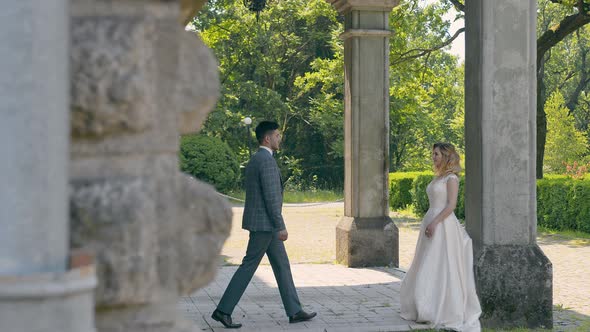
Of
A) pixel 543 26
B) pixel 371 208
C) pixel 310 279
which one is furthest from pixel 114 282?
pixel 543 26

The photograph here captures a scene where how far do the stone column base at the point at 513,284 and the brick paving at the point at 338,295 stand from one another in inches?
16.1

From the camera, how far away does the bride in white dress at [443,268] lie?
7.70m

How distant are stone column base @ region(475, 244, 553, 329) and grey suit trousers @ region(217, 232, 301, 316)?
5.57 ft

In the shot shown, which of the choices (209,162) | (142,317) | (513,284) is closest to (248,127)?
(209,162)

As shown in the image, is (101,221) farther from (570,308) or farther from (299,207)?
(299,207)

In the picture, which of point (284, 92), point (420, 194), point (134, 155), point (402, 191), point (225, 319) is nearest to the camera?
point (134, 155)

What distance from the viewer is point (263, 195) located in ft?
25.4

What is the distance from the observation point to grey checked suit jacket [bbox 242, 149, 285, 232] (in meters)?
7.69

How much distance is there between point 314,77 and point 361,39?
47.9 feet

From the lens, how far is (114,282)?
1700 mm

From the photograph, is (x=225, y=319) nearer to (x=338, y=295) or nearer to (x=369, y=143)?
(x=338, y=295)

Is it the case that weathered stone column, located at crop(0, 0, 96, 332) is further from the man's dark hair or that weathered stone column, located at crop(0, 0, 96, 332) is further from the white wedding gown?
the white wedding gown

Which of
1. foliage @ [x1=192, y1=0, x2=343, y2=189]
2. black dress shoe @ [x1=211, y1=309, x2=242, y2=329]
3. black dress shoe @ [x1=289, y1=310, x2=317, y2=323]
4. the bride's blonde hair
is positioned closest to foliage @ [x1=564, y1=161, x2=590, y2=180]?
foliage @ [x1=192, y1=0, x2=343, y2=189]

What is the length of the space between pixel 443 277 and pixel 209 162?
2477 centimetres
